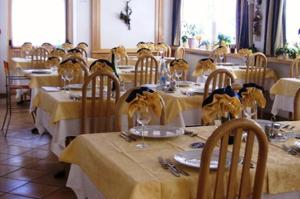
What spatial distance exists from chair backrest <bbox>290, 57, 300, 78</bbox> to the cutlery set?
4.40 m

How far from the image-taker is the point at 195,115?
4051mm

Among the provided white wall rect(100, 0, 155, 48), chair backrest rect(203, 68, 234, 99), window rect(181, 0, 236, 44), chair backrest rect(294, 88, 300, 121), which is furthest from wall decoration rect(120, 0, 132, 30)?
chair backrest rect(294, 88, 300, 121)

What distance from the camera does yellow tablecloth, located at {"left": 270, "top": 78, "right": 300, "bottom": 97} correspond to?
523cm

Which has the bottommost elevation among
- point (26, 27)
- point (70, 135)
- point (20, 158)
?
point (20, 158)

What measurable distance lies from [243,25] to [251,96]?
5380 mm

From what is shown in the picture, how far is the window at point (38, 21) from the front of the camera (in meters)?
8.41

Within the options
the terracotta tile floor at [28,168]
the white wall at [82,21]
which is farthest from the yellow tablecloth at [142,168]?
the white wall at [82,21]

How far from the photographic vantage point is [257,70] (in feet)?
21.5

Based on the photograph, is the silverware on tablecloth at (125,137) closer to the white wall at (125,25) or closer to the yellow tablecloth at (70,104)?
the yellow tablecloth at (70,104)

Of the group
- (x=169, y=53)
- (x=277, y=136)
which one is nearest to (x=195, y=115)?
(x=277, y=136)

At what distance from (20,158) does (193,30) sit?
5721 mm

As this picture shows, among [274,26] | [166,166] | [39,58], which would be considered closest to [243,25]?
[274,26]

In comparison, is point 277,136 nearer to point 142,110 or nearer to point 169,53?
point 142,110

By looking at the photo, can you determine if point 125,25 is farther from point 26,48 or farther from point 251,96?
point 251,96
